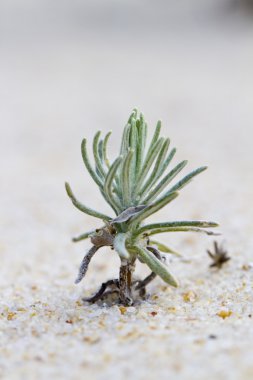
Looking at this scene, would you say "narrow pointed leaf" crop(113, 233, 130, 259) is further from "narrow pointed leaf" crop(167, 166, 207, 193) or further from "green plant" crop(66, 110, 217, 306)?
"narrow pointed leaf" crop(167, 166, 207, 193)

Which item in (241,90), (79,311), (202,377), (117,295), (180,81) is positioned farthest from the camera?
(180,81)

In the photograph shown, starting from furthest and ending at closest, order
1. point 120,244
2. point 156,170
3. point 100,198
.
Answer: point 100,198
point 156,170
point 120,244

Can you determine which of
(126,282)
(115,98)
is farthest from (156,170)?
(115,98)

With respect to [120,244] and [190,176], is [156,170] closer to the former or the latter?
[190,176]

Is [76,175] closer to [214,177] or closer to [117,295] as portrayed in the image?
[214,177]

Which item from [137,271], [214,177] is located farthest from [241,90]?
[137,271]

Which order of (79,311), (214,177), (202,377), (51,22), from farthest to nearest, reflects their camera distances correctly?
(51,22) < (214,177) < (79,311) < (202,377)

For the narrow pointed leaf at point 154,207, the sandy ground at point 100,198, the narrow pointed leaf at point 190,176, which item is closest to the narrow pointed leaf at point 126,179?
the narrow pointed leaf at point 154,207
